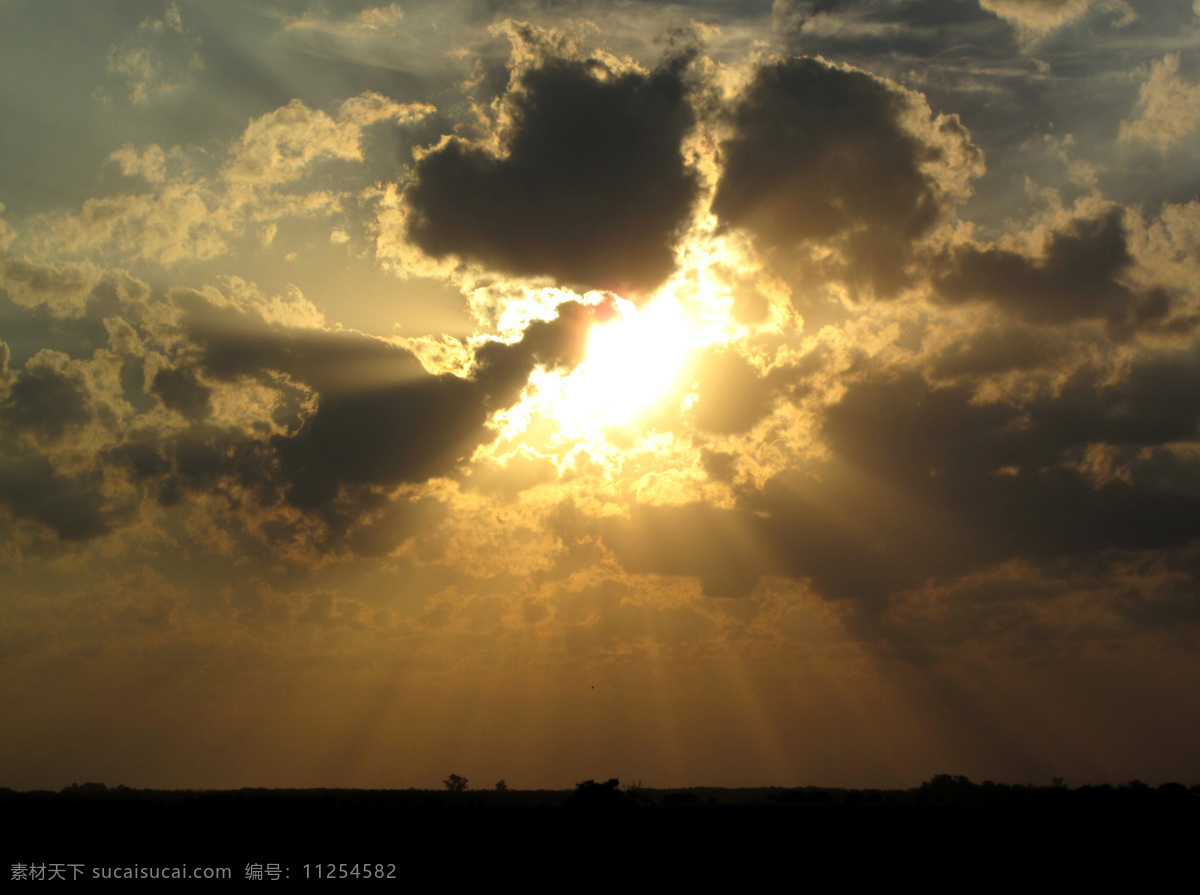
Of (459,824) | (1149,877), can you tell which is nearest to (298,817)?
(459,824)

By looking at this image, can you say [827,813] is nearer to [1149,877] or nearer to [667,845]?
[667,845]

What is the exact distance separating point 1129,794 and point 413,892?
500ft

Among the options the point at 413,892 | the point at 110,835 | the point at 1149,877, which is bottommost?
the point at 1149,877

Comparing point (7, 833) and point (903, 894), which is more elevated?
point (7, 833)

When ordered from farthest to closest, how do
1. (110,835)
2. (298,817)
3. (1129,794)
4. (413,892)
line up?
(1129,794) → (298,817) → (110,835) → (413,892)

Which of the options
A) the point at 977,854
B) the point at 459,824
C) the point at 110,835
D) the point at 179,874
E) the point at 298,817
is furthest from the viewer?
the point at 298,817

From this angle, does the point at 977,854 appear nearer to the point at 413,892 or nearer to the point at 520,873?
the point at 520,873

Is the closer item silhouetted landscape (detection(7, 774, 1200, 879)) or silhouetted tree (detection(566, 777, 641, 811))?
silhouetted landscape (detection(7, 774, 1200, 879))

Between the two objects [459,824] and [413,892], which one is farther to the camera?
[459,824]

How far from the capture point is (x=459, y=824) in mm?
84750

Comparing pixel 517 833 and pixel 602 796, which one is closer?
pixel 517 833

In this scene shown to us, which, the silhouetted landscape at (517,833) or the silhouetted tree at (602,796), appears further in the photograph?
the silhouetted tree at (602,796)

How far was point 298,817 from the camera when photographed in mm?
91062

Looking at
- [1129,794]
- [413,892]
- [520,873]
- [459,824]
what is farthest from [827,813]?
[1129,794]
